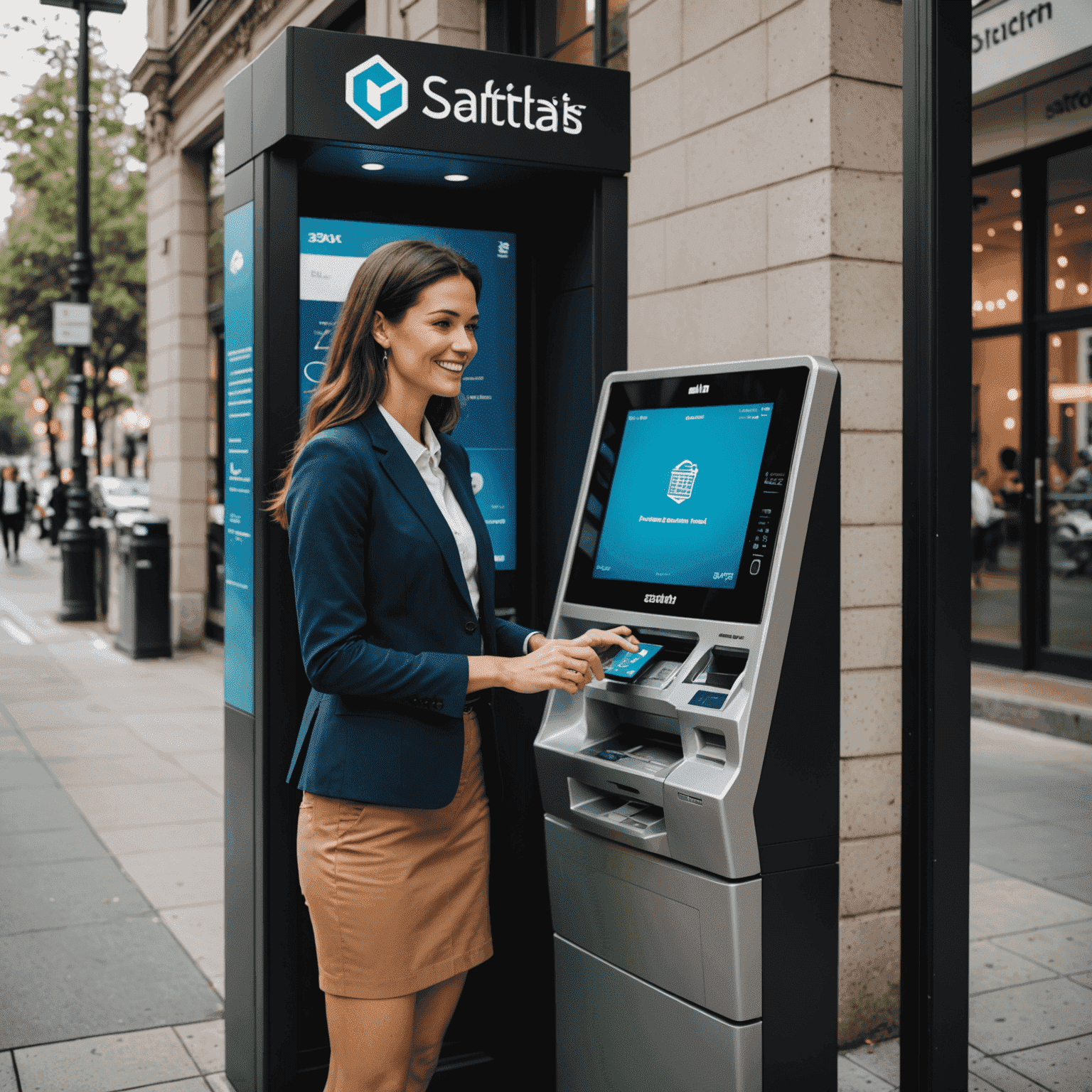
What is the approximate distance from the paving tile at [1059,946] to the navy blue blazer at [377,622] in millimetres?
3081

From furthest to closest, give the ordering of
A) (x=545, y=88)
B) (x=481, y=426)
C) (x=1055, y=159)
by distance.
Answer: (x=1055, y=159), (x=481, y=426), (x=545, y=88)

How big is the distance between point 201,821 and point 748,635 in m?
4.72

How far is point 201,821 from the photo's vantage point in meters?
6.43

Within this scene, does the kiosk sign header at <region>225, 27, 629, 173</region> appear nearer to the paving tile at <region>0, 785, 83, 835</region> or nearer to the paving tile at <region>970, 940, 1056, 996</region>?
the paving tile at <region>970, 940, 1056, 996</region>

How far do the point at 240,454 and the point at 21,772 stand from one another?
499 centimetres

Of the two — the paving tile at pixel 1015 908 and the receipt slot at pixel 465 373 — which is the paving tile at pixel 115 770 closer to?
the receipt slot at pixel 465 373

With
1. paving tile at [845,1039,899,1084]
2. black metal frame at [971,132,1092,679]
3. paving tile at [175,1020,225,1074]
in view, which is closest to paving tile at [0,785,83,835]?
paving tile at [175,1020,225,1074]

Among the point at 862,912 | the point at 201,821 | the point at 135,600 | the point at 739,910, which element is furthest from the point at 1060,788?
the point at 135,600

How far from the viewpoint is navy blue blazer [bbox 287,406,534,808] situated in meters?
2.35

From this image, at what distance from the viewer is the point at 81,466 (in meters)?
14.2

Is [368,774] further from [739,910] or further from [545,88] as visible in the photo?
[545,88]

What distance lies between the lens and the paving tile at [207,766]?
7234 millimetres

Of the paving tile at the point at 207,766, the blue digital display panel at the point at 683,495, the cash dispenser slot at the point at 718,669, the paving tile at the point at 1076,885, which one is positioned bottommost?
the paving tile at the point at 1076,885

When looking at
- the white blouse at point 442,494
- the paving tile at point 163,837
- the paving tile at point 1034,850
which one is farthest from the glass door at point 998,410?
the white blouse at point 442,494
